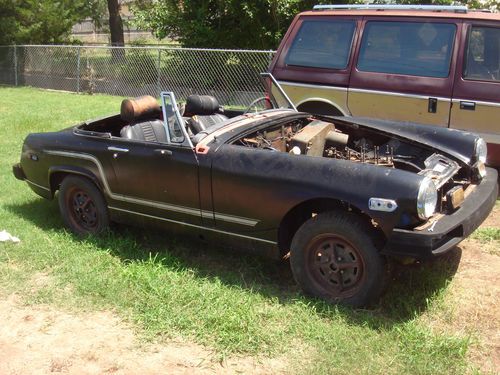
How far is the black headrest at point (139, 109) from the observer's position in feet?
16.7

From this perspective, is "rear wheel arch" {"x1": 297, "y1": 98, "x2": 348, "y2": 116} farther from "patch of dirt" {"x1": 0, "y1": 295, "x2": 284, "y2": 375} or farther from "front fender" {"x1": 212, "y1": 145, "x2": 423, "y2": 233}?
"patch of dirt" {"x1": 0, "y1": 295, "x2": 284, "y2": 375}

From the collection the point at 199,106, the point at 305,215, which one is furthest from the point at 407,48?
the point at 305,215

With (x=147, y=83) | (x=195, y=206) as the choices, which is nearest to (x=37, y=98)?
(x=147, y=83)

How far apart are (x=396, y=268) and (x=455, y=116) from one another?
2698mm

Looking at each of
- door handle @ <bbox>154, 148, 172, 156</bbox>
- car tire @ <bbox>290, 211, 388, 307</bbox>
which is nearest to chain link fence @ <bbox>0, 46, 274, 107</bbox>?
door handle @ <bbox>154, 148, 172, 156</bbox>

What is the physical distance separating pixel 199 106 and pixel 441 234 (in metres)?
2.58

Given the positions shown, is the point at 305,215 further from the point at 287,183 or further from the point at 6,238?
the point at 6,238

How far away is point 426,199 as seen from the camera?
3.51 m

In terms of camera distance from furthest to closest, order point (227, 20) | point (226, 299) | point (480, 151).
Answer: point (227, 20) < point (480, 151) < point (226, 299)

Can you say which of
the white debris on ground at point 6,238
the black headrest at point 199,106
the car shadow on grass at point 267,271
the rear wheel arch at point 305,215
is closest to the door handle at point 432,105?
the car shadow on grass at point 267,271

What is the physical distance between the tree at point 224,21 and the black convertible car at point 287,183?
28.1 ft

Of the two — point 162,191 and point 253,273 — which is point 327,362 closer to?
point 253,273

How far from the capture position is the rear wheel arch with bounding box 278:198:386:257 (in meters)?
3.80

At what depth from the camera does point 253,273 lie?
4.54m
